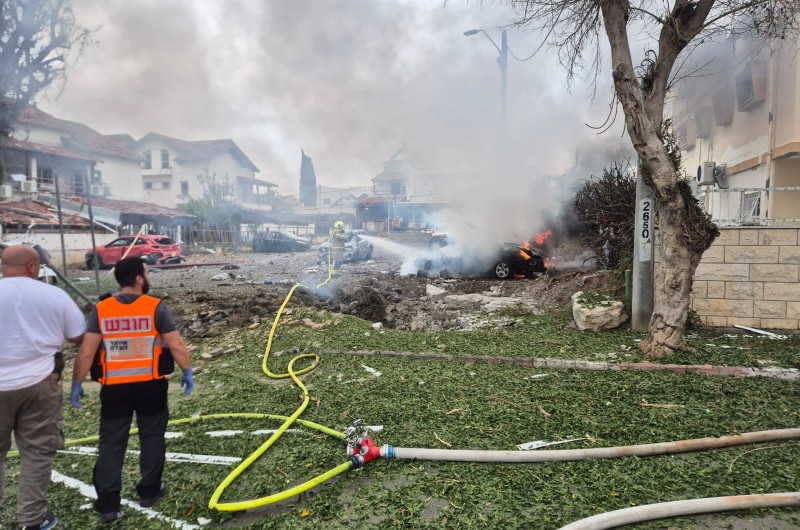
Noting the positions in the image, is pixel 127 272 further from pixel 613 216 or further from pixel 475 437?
pixel 613 216

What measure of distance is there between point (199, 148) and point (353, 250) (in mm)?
27938

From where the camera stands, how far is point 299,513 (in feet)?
8.93

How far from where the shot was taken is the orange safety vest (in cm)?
280

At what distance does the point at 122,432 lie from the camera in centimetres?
285

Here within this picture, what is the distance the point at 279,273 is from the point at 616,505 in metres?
14.8

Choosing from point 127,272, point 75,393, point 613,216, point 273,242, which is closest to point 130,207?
point 273,242

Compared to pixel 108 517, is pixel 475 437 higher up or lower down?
higher up

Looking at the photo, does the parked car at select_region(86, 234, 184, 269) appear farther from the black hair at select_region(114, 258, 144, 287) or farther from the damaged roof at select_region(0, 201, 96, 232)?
the black hair at select_region(114, 258, 144, 287)

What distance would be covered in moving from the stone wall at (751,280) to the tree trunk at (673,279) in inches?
68.8

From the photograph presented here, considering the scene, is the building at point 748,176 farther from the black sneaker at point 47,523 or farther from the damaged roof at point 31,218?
the damaged roof at point 31,218

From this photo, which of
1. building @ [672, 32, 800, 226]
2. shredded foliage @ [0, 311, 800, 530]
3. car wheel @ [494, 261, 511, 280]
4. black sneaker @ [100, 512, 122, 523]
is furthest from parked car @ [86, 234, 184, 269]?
building @ [672, 32, 800, 226]

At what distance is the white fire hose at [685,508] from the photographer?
2.32 metres

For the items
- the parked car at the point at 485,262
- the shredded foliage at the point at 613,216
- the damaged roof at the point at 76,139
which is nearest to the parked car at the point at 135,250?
the damaged roof at the point at 76,139

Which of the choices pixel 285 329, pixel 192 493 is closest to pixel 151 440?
pixel 192 493
